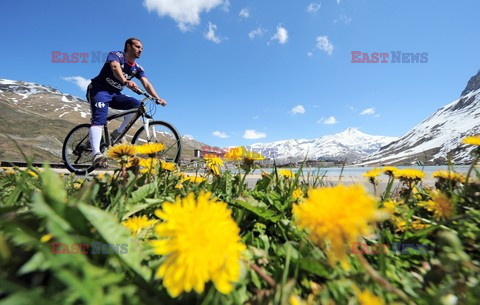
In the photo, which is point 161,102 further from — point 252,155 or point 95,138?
point 252,155

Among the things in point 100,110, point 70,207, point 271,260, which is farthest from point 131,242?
point 100,110

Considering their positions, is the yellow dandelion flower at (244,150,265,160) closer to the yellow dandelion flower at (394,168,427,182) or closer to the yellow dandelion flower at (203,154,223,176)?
the yellow dandelion flower at (203,154,223,176)

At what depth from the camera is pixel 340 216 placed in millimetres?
523

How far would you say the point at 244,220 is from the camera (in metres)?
1.09

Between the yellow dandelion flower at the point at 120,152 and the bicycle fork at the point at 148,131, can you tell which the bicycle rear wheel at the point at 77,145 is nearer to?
the bicycle fork at the point at 148,131

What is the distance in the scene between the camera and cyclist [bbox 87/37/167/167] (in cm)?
430

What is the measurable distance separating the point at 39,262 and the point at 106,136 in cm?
589

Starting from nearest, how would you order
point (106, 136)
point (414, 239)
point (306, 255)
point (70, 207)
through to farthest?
point (70, 207), point (306, 255), point (414, 239), point (106, 136)

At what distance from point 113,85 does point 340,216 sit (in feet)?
16.5

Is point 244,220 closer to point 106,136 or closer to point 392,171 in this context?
point 392,171

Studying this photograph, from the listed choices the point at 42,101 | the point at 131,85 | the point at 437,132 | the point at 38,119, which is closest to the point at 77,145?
the point at 131,85

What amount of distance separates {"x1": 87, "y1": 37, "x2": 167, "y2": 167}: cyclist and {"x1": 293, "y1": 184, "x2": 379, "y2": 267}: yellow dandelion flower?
4.28 metres

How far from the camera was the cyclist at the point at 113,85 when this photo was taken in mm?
4297

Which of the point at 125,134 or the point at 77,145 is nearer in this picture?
the point at 125,134
